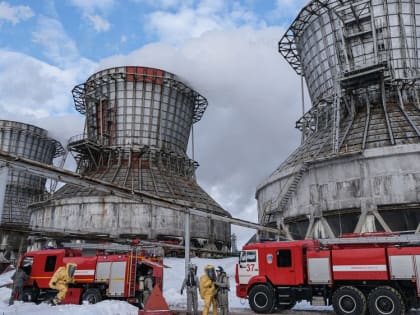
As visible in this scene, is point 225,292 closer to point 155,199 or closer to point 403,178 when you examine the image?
point 155,199

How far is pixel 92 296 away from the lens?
56.2 ft

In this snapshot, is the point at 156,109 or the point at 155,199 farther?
the point at 156,109

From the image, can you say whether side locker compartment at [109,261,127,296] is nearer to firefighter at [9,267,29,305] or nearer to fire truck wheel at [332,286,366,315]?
firefighter at [9,267,29,305]

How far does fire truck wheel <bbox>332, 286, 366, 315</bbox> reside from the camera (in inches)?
506

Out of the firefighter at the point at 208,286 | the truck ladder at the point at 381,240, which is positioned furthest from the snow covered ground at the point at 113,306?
the truck ladder at the point at 381,240

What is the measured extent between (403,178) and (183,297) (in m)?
15.6

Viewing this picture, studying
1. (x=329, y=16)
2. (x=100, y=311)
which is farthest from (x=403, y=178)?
(x=100, y=311)

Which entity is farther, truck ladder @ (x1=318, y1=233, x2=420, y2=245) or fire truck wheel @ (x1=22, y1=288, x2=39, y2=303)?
fire truck wheel @ (x1=22, y1=288, x2=39, y2=303)

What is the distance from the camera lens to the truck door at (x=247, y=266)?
1564cm

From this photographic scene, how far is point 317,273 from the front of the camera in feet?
46.4

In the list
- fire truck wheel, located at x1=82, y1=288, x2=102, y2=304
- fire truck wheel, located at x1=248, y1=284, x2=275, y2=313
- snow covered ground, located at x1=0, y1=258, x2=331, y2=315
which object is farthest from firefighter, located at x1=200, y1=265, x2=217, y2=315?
fire truck wheel, located at x1=82, y1=288, x2=102, y2=304

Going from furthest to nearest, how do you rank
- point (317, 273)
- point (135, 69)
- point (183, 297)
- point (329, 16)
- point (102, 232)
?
point (135, 69), point (102, 232), point (329, 16), point (183, 297), point (317, 273)

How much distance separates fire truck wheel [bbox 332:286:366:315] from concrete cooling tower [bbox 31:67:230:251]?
29.3 m

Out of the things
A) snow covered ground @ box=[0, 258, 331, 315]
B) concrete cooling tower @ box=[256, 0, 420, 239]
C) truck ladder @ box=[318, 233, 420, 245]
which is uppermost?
concrete cooling tower @ box=[256, 0, 420, 239]
